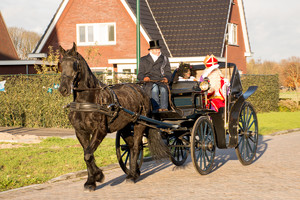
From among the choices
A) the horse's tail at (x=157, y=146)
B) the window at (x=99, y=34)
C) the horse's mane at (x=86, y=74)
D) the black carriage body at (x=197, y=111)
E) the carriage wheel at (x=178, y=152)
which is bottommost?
the carriage wheel at (x=178, y=152)

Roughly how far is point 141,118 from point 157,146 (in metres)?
0.70

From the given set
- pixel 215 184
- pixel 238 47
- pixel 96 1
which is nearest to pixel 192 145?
pixel 215 184

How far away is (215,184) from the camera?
7.57 metres

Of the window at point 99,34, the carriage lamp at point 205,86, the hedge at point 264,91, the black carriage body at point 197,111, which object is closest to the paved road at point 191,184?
the black carriage body at point 197,111

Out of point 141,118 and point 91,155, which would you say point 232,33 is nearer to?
point 141,118

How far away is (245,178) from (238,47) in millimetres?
24504

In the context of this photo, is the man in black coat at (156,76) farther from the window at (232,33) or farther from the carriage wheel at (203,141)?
the window at (232,33)

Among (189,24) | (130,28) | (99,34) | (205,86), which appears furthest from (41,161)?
(99,34)

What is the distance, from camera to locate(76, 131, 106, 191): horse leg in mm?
6898

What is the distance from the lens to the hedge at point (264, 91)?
2539 centimetres

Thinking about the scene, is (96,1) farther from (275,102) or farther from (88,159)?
(88,159)

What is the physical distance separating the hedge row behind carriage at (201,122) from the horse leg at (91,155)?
1.17 m

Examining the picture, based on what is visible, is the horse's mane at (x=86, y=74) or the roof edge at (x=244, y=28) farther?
the roof edge at (x=244, y=28)

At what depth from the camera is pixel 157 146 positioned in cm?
816
